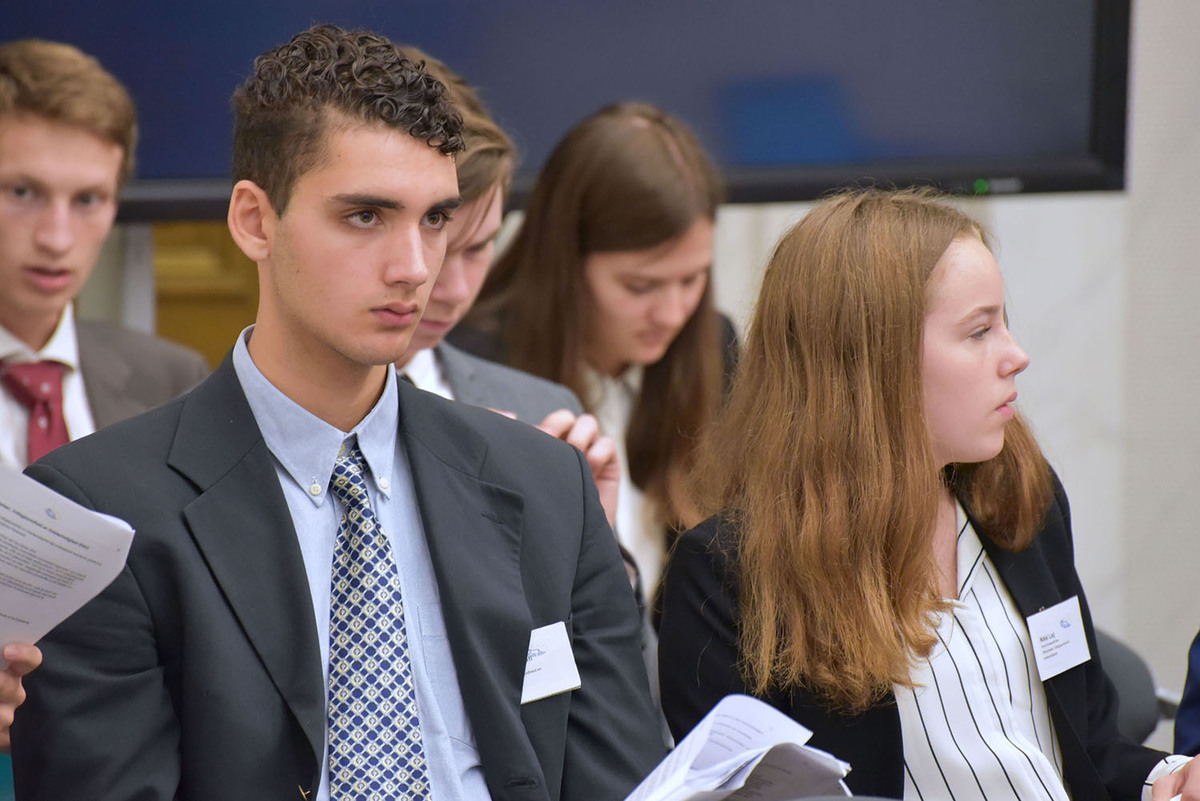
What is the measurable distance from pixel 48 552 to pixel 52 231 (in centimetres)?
156

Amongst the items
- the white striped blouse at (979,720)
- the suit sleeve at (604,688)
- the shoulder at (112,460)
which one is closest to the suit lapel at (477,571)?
the suit sleeve at (604,688)

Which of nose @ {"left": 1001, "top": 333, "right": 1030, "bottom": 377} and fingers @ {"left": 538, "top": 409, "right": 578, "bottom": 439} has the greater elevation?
nose @ {"left": 1001, "top": 333, "right": 1030, "bottom": 377}

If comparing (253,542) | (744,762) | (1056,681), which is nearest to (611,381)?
(1056,681)

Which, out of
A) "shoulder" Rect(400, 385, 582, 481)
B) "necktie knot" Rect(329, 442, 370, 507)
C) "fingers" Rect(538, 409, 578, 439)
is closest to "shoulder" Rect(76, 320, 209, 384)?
"fingers" Rect(538, 409, 578, 439)

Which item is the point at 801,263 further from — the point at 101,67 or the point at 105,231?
the point at 101,67

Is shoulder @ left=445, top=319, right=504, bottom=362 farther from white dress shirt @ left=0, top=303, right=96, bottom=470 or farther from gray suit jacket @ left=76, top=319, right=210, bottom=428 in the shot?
white dress shirt @ left=0, top=303, right=96, bottom=470

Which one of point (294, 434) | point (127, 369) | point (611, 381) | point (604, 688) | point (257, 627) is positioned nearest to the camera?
point (257, 627)

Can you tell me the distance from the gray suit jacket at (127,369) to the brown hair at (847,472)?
1.43m

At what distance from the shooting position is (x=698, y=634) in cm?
207

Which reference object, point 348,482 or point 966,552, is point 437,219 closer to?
point 348,482

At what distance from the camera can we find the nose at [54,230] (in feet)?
9.14

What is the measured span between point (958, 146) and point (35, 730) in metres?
2.82

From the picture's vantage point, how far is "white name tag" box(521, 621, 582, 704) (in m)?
1.80

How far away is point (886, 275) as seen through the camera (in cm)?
205
